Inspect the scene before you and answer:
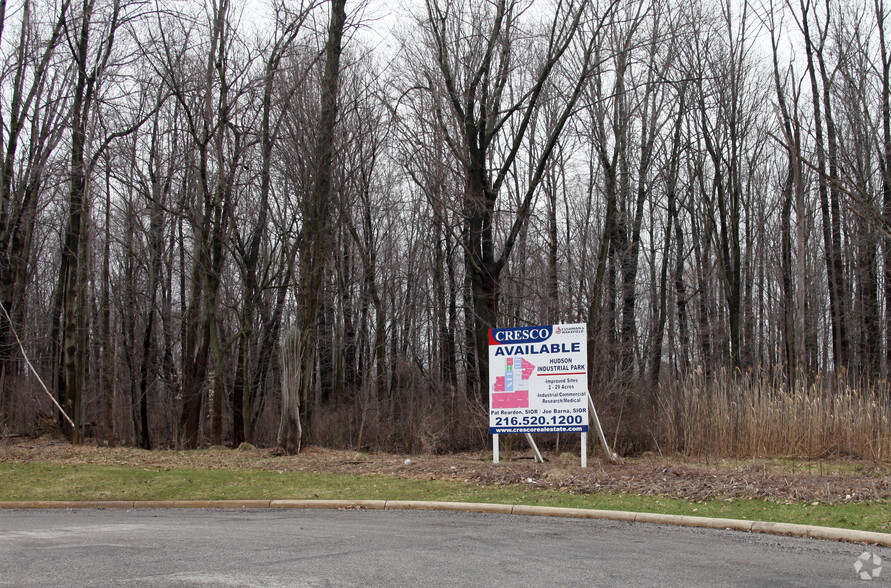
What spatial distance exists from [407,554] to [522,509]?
365cm

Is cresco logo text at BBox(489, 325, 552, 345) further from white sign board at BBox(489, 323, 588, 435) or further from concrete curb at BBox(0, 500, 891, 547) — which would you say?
concrete curb at BBox(0, 500, 891, 547)

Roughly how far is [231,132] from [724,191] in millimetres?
A: 18992

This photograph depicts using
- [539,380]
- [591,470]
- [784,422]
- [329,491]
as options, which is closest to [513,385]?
[539,380]

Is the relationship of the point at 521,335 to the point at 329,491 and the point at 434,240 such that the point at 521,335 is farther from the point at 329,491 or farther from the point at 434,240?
the point at 434,240

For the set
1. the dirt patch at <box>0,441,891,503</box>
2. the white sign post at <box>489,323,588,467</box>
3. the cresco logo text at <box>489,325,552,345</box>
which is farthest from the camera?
the cresco logo text at <box>489,325,552,345</box>

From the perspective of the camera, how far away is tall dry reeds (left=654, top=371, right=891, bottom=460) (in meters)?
14.6

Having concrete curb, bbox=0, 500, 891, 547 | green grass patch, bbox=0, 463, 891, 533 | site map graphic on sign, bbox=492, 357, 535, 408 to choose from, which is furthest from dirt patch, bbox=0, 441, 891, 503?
concrete curb, bbox=0, 500, 891, 547

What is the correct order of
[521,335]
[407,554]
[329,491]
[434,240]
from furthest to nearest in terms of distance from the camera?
[434,240], [521,335], [329,491], [407,554]

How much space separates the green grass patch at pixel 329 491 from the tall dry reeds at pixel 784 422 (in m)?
5.30

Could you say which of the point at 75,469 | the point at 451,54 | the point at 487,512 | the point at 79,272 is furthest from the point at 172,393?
the point at 487,512

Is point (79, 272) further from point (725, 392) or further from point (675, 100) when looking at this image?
point (675, 100)

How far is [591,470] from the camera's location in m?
12.9

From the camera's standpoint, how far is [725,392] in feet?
51.0

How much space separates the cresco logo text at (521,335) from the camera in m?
14.2
